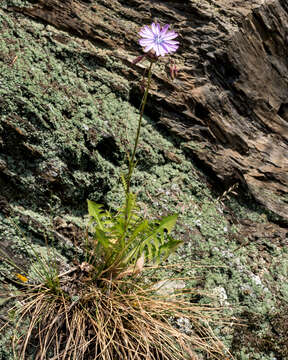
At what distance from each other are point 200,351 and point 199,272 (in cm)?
69

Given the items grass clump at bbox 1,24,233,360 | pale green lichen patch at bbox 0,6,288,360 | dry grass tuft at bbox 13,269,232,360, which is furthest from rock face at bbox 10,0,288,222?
dry grass tuft at bbox 13,269,232,360

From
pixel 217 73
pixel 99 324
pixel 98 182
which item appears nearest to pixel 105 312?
pixel 99 324

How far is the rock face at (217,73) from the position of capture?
12.7ft

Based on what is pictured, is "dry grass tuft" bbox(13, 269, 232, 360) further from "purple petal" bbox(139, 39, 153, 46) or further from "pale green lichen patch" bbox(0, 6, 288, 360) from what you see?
"purple petal" bbox(139, 39, 153, 46)

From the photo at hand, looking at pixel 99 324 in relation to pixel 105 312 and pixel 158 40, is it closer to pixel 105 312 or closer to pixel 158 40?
pixel 105 312

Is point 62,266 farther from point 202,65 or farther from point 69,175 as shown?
point 202,65

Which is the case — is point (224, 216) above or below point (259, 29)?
below

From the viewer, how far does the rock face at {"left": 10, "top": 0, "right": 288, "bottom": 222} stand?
3885mm

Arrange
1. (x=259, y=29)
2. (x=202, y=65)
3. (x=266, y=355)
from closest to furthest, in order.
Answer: (x=266, y=355) → (x=202, y=65) → (x=259, y=29)

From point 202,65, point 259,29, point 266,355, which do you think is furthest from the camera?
point 259,29

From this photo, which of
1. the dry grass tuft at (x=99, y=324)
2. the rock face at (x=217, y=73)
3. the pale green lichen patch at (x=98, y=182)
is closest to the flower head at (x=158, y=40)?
the pale green lichen patch at (x=98, y=182)

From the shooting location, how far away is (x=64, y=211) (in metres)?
2.79

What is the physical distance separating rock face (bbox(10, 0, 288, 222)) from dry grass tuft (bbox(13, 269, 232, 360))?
2039 millimetres

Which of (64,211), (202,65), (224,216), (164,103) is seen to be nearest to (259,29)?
(202,65)
